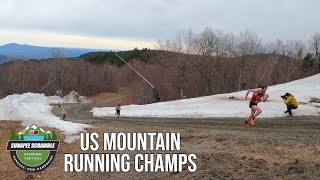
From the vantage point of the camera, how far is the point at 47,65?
12256cm

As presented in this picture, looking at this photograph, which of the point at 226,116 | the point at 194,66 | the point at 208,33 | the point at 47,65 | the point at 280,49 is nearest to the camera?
the point at 226,116

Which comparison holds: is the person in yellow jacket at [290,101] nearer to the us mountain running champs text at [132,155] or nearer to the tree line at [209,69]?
the us mountain running champs text at [132,155]

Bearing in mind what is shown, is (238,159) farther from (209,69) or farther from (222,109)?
(209,69)

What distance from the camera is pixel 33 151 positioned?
1284 cm

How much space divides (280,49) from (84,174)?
91161 mm

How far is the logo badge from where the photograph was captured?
41.5 ft

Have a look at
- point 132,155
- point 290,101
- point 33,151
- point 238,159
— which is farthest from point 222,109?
point 33,151

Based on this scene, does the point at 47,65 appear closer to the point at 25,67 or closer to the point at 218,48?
the point at 25,67

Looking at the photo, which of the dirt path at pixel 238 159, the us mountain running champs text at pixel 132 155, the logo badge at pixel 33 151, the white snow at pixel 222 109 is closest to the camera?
the dirt path at pixel 238 159

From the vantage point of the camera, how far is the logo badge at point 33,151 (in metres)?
12.7

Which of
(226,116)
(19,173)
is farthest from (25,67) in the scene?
(19,173)

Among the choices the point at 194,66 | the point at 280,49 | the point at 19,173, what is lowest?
the point at 19,173

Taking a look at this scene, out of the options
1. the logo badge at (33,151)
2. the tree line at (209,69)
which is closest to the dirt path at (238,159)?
the logo badge at (33,151)

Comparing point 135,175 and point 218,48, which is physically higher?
point 218,48
